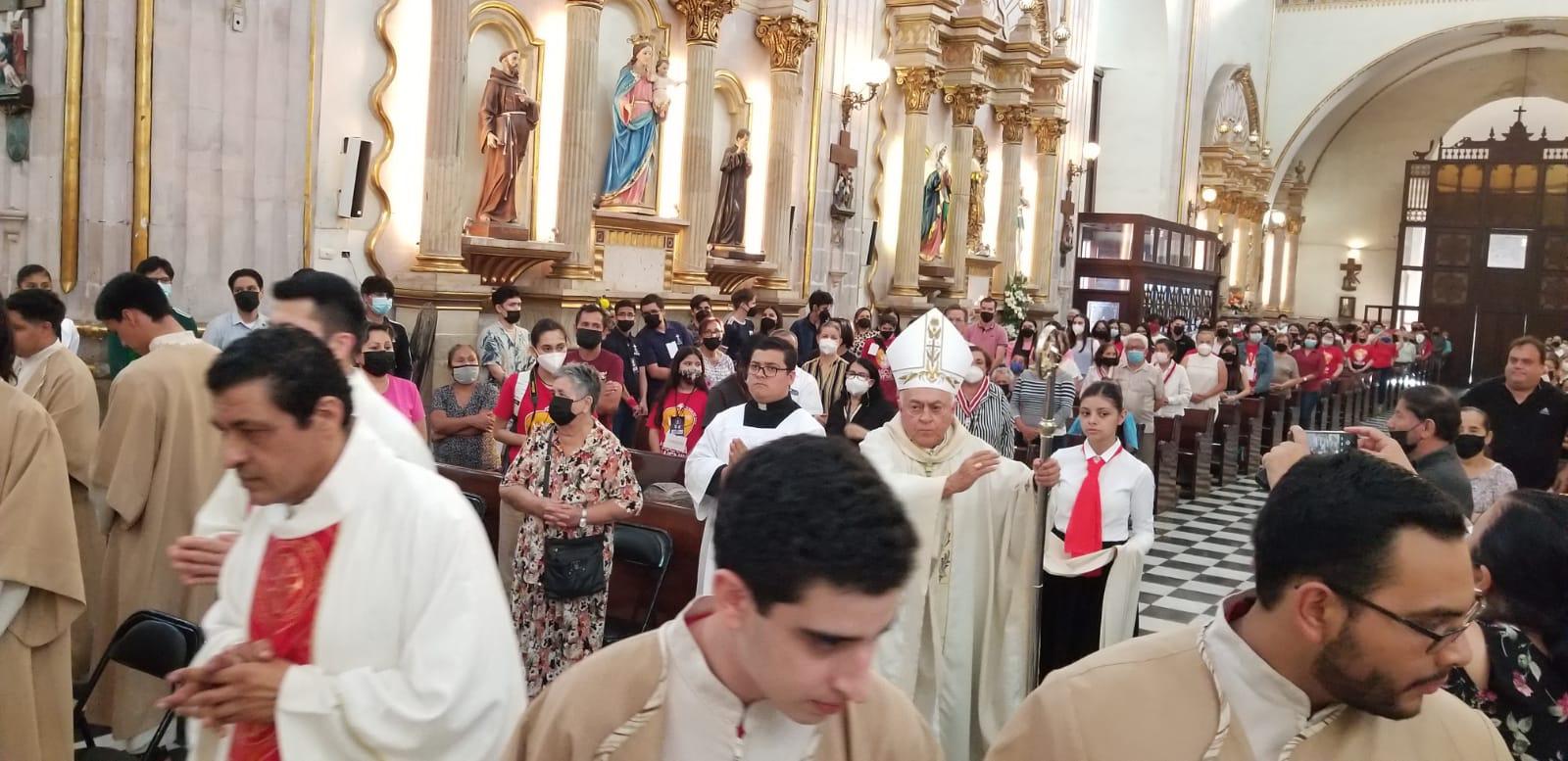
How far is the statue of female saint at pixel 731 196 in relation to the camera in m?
12.9

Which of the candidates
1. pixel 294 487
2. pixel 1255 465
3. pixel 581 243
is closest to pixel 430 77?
pixel 581 243

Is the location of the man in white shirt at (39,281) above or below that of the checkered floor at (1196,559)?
above

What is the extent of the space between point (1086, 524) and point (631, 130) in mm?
7294

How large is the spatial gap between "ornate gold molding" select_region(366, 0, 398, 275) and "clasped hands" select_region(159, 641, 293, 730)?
292 inches

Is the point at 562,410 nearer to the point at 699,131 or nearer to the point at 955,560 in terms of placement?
the point at 955,560

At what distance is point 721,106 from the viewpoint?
529 inches

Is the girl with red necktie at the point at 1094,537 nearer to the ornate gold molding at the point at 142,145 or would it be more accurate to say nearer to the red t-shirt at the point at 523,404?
the red t-shirt at the point at 523,404

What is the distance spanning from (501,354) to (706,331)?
1.51 metres

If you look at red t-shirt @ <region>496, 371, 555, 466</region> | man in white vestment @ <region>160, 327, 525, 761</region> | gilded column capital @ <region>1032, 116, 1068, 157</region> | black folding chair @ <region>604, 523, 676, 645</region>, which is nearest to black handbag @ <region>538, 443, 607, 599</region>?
black folding chair @ <region>604, 523, 676, 645</region>

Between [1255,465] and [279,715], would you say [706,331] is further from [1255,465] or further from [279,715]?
[1255,465]

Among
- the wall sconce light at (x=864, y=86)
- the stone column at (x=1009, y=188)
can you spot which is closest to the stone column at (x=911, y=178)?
the wall sconce light at (x=864, y=86)

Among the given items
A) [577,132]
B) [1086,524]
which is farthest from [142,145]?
[1086,524]

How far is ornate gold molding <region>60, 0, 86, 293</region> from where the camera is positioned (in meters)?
7.36

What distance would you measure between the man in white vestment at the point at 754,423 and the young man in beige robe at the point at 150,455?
1.87 metres
